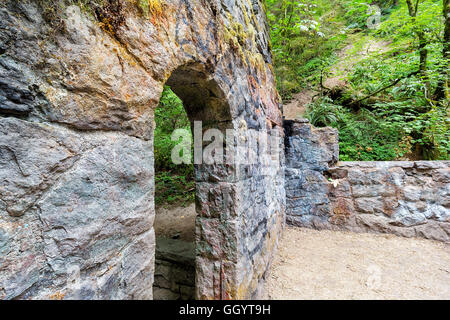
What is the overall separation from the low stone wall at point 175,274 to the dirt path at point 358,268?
859 mm

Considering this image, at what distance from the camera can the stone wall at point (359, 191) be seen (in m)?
2.91

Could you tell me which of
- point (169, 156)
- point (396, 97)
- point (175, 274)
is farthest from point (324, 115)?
point (175, 274)

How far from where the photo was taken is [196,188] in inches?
69.2

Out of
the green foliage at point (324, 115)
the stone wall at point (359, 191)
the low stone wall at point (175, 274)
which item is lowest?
the low stone wall at point (175, 274)

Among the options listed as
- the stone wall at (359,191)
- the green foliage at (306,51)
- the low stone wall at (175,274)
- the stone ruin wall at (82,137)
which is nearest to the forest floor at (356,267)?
the stone wall at (359,191)

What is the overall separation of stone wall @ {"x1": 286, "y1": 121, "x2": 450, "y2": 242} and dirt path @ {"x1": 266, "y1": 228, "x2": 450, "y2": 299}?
8.7 inches

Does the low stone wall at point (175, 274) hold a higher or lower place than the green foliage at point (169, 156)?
lower

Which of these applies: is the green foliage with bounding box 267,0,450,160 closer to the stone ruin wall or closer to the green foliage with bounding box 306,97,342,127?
the green foliage with bounding box 306,97,342,127

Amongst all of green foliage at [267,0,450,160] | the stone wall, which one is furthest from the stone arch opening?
green foliage at [267,0,450,160]

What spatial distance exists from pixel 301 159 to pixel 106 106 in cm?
313

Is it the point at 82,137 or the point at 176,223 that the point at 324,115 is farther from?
the point at 82,137

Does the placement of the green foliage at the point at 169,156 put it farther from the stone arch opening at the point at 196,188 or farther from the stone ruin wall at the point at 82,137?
the stone ruin wall at the point at 82,137

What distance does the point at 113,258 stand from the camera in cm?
67
